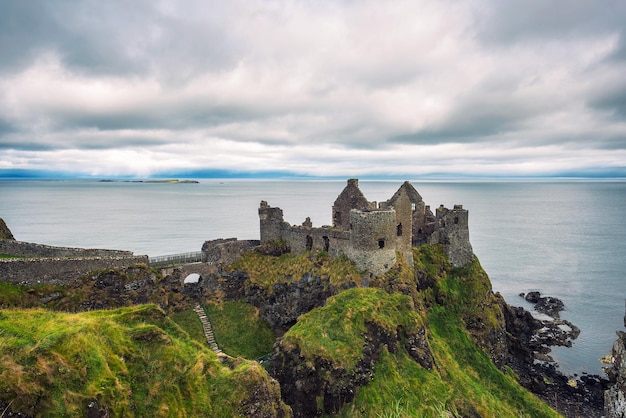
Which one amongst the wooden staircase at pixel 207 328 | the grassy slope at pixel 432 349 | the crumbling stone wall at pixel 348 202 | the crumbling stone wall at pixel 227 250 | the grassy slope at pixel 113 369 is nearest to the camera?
the grassy slope at pixel 113 369

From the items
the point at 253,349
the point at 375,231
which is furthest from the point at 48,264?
the point at 375,231

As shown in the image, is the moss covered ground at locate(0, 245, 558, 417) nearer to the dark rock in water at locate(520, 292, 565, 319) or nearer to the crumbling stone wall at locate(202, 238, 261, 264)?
the crumbling stone wall at locate(202, 238, 261, 264)

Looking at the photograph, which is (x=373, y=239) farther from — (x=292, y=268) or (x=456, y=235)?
(x=456, y=235)

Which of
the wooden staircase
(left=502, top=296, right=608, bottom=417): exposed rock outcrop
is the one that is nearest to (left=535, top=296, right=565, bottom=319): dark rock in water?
(left=502, top=296, right=608, bottom=417): exposed rock outcrop

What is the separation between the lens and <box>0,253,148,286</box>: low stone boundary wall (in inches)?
1186

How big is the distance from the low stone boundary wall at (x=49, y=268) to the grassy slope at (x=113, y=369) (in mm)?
16006

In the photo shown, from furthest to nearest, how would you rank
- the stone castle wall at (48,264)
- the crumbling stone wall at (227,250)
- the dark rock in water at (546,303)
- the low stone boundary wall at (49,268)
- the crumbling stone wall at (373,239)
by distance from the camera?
the dark rock in water at (546,303), the crumbling stone wall at (227,250), the crumbling stone wall at (373,239), the stone castle wall at (48,264), the low stone boundary wall at (49,268)

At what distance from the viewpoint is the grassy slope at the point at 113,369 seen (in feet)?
44.9

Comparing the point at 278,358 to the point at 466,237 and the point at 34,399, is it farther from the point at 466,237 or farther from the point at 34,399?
the point at 466,237

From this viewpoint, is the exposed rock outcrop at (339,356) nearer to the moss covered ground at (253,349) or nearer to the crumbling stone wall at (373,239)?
the moss covered ground at (253,349)

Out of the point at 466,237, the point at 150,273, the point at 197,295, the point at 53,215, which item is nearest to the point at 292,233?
the point at 197,295

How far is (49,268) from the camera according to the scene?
1239 inches

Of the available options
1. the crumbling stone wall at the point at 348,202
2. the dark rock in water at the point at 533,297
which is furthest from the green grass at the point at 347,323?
the dark rock in water at the point at 533,297

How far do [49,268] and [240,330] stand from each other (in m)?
16.9
